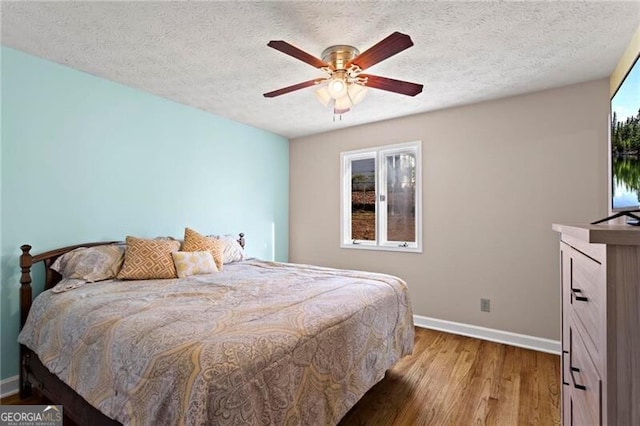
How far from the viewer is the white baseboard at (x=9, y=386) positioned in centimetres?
213

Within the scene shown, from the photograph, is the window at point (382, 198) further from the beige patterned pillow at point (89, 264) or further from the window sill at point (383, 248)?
the beige patterned pillow at point (89, 264)

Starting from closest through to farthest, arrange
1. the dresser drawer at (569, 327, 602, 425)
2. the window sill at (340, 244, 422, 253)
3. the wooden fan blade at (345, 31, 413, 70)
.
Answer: the dresser drawer at (569, 327, 602, 425) → the wooden fan blade at (345, 31, 413, 70) → the window sill at (340, 244, 422, 253)

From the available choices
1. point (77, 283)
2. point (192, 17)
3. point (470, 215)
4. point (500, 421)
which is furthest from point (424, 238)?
point (77, 283)

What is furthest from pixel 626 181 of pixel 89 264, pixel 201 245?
pixel 89 264

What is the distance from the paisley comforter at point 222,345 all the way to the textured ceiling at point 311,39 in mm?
1672

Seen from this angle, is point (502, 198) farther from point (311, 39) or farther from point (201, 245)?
point (201, 245)

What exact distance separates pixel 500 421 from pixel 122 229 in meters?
3.20

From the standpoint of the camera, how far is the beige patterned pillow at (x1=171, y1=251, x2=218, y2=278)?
8.46 feet

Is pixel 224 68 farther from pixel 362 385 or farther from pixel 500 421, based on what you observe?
pixel 500 421

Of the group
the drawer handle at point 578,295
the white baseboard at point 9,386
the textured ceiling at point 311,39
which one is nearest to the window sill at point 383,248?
the textured ceiling at point 311,39

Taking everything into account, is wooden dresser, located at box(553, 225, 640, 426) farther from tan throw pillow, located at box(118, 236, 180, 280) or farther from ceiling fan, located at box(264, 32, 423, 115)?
tan throw pillow, located at box(118, 236, 180, 280)

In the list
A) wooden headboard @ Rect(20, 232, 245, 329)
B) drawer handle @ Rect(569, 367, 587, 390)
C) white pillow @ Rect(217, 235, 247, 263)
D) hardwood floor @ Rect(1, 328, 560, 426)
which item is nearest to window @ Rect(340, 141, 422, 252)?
hardwood floor @ Rect(1, 328, 560, 426)

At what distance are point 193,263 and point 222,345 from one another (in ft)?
5.22

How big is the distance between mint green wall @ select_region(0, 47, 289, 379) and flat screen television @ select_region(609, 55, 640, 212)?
3.38 meters
